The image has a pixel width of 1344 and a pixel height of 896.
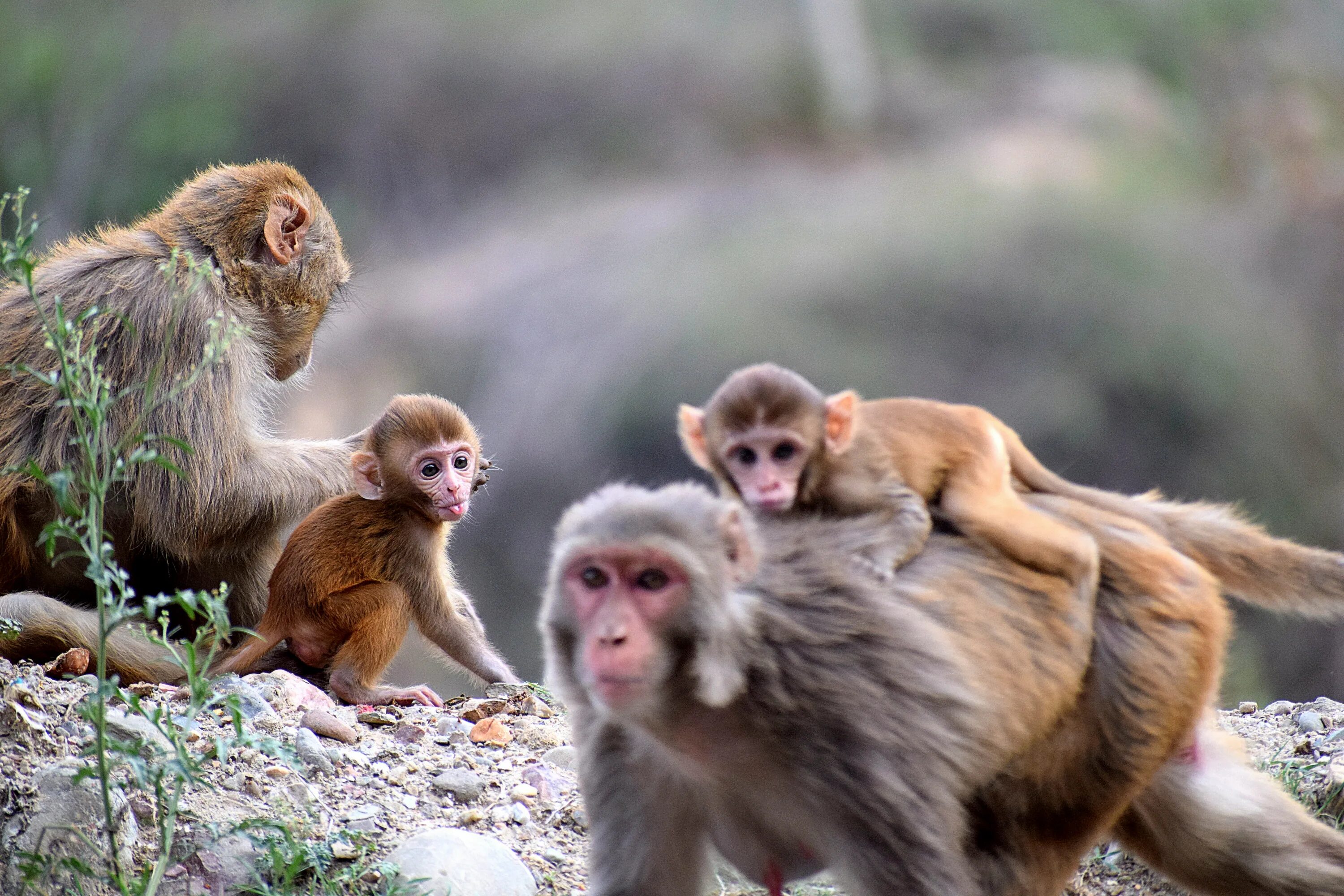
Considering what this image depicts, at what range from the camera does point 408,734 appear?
15.3ft

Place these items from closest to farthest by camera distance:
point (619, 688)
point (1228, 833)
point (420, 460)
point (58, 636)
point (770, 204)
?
point (619, 688), point (1228, 833), point (58, 636), point (420, 460), point (770, 204)

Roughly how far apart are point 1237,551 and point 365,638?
284 centimetres

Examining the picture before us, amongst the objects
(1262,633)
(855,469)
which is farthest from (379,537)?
(1262,633)

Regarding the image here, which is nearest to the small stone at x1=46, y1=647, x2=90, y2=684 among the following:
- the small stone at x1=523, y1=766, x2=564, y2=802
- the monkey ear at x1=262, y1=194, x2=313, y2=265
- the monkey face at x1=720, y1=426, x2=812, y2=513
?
the small stone at x1=523, y1=766, x2=564, y2=802

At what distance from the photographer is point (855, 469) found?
11.1ft

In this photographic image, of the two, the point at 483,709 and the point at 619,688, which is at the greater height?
the point at 483,709

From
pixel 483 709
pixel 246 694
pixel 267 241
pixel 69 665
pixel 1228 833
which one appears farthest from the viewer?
pixel 267 241

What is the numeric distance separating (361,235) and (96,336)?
482 inches

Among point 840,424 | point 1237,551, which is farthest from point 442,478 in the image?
point 1237,551

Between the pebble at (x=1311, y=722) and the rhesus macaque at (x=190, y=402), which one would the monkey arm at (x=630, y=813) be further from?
the pebble at (x=1311, y=722)

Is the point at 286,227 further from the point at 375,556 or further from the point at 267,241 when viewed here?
the point at 375,556

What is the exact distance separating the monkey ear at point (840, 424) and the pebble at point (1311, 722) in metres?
2.48

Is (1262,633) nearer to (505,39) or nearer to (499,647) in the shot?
(499,647)

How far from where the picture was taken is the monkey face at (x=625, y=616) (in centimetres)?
273
